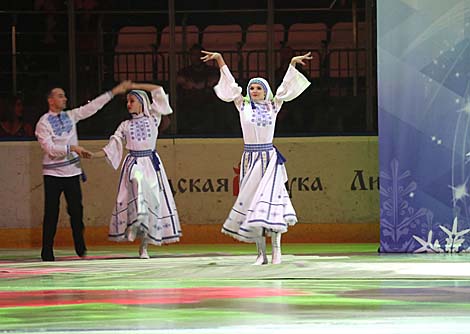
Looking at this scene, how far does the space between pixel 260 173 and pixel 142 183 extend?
1.98 metres

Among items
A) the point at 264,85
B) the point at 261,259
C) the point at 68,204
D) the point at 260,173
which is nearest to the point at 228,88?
the point at 264,85

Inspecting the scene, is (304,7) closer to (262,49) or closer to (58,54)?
(262,49)

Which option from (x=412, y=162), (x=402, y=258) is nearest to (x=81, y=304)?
(x=402, y=258)

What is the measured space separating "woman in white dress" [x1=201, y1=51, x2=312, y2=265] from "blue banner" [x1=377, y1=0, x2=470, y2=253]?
63.5 inches

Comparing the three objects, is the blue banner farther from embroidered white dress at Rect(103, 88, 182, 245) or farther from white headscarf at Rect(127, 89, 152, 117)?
white headscarf at Rect(127, 89, 152, 117)

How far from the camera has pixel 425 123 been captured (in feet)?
47.3

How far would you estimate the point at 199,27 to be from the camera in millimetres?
18438

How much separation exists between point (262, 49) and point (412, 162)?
13.5ft

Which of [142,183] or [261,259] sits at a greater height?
[142,183]

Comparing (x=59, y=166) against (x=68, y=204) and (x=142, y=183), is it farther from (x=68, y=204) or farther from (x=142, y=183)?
(x=142, y=183)

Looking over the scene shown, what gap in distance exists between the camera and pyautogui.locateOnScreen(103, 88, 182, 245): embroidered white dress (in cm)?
1458

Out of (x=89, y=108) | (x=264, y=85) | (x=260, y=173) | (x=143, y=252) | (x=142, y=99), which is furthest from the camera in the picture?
(x=89, y=108)

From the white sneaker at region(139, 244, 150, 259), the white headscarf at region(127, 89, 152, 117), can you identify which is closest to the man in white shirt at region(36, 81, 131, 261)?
the white headscarf at region(127, 89, 152, 117)

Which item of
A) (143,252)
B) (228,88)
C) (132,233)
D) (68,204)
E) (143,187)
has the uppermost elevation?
(228,88)
